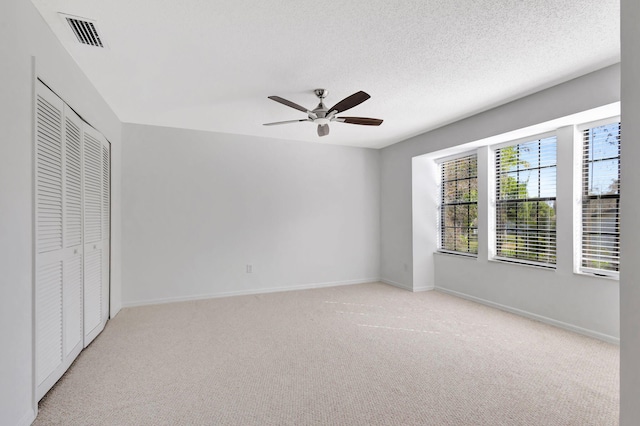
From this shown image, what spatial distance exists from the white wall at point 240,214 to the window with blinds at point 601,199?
3.24m

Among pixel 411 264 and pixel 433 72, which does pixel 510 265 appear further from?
pixel 433 72

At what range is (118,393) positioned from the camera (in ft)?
7.49

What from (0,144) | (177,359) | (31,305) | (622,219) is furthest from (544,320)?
(0,144)

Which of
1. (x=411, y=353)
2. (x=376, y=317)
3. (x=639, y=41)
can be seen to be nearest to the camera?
(x=639, y=41)

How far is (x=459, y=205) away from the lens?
5.09m

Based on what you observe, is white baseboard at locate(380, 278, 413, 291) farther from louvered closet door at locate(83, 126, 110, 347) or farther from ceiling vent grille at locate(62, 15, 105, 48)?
ceiling vent grille at locate(62, 15, 105, 48)

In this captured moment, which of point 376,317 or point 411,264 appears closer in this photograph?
point 376,317

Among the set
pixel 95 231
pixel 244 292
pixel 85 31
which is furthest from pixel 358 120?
pixel 244 292

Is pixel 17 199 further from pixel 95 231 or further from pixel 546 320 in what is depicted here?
pixel 546 320

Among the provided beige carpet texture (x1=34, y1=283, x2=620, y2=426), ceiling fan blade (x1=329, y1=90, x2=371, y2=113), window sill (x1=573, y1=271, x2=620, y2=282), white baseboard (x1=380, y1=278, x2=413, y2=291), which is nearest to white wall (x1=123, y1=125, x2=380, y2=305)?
white baseboard (x1=380, y1=278, x2=413, y2=291)

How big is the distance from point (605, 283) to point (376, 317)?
235 cm

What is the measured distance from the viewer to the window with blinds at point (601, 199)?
3.18 metres

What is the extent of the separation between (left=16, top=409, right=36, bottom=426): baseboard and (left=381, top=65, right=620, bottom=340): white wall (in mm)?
4672

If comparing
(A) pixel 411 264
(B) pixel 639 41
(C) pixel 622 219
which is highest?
(B) pixel 639 41
